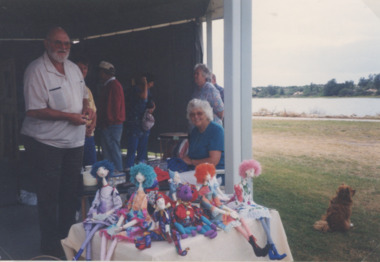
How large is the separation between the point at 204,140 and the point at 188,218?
1.11 metres

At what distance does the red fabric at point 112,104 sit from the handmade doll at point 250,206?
7.25 feet

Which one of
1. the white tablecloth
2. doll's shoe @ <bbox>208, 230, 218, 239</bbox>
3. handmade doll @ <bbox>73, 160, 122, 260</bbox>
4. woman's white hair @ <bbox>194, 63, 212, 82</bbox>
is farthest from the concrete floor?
woman's white hair @ <bbox>194, 63, 212, 82</bbox>

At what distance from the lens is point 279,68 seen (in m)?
3.12

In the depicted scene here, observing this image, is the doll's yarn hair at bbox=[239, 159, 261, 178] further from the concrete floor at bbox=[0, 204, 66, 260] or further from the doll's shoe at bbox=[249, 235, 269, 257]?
the concrete floor at bbox=[0, 204, 66, 260]

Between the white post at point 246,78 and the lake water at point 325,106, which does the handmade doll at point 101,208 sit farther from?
the lake water at point 325,106

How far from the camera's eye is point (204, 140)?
9.41 ft

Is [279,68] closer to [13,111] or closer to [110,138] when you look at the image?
[110,138]

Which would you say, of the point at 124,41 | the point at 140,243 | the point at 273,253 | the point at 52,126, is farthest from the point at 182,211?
the point at 124,41

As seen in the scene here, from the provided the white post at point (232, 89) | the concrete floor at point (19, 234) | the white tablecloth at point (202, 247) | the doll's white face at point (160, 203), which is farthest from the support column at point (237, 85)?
the concrete floor at point (19, 234)

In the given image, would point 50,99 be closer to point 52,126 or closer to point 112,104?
point 52,126

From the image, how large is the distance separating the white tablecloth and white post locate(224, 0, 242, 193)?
0.54m

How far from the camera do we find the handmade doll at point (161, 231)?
168 centimetres

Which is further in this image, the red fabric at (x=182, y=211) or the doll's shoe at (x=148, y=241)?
the red fabric at (x=182, y=211)

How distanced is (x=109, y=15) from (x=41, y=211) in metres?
4.79
